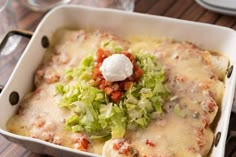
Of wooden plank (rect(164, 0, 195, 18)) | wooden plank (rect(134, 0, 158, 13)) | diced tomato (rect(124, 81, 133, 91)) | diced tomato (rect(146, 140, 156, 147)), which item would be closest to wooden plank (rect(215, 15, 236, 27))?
wooden plank (rect(164, 0, 195, 18))

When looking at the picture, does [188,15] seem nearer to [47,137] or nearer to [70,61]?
[70,61]

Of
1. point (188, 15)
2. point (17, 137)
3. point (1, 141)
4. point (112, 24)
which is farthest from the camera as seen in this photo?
point (188, 15)

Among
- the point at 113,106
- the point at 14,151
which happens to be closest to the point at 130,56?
the point at 113,106

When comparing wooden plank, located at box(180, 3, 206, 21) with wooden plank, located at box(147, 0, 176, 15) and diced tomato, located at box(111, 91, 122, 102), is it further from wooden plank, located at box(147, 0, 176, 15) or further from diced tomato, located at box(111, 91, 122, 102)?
diced tomato, located at box(111, 91, 122, 102)

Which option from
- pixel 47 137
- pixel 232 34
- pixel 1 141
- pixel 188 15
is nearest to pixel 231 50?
pixel 232 34

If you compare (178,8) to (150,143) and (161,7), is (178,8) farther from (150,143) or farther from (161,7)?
(150,143)

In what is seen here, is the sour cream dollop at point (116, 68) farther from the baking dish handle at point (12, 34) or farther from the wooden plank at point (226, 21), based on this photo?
the wooden plank at point (226, 21)
